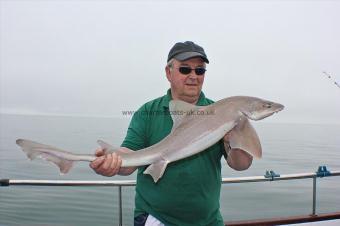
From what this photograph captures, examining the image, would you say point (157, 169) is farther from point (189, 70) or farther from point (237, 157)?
point (189, 70)

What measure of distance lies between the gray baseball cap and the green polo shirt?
651 mm

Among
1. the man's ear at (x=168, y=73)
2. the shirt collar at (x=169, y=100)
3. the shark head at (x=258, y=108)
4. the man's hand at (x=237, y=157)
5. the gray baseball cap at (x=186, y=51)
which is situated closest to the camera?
the shark head at (x=258, y=108)

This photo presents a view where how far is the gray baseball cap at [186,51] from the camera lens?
3633 mm

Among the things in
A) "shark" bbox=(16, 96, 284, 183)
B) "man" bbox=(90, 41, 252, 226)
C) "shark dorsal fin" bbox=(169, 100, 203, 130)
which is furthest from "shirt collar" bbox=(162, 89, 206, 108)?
"shark" bbox=(16, 96, 284, 183)

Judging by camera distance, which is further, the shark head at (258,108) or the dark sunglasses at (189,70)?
the dark sunglasses at (189,70)

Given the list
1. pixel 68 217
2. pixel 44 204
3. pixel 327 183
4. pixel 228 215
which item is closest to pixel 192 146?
pixel 68 217

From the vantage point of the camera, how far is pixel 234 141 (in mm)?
3295

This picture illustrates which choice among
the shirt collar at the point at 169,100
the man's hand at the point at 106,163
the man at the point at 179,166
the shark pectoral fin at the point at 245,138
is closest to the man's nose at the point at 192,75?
the man at the point at 179,166

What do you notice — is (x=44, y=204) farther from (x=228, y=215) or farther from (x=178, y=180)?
(x=178, y=180)

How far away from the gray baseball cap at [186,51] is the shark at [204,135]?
584 mm

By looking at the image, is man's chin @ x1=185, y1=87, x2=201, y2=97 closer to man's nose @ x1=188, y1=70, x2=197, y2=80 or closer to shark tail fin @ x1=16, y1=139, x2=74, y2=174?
man's nose @ x1=188, y1=70, x2=197, y2=80

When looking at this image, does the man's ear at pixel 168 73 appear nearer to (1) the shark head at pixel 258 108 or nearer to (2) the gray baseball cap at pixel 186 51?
(2) the gray baseball cap at pixel 186 51

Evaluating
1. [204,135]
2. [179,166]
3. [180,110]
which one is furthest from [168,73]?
[179,166]

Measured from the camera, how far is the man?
340cm
